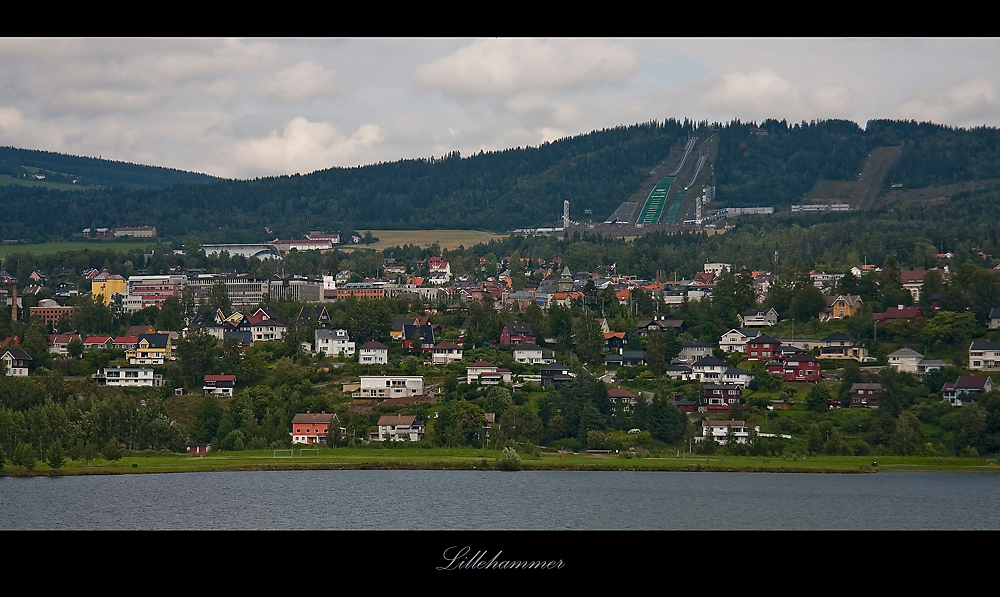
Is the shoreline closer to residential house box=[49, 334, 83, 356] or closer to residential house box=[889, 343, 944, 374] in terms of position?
residential house box=[889, 343, 944, 374]

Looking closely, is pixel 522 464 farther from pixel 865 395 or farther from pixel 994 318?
pixel 994 318

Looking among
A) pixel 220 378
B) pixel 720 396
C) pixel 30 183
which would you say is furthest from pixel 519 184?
pixel 720 396

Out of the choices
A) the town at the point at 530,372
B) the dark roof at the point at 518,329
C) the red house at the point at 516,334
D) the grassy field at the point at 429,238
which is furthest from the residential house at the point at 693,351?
the grassy field at the point at 429,238

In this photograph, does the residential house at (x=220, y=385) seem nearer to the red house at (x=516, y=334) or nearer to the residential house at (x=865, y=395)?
the red house at (x=516, y=334)

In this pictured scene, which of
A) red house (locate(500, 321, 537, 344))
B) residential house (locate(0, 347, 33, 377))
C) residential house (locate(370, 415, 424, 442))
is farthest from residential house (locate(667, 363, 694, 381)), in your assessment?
residential house (locate(0, 347, 33, 377))

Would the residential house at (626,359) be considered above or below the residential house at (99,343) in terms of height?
below

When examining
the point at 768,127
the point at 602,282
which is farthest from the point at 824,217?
the point at 768,127
